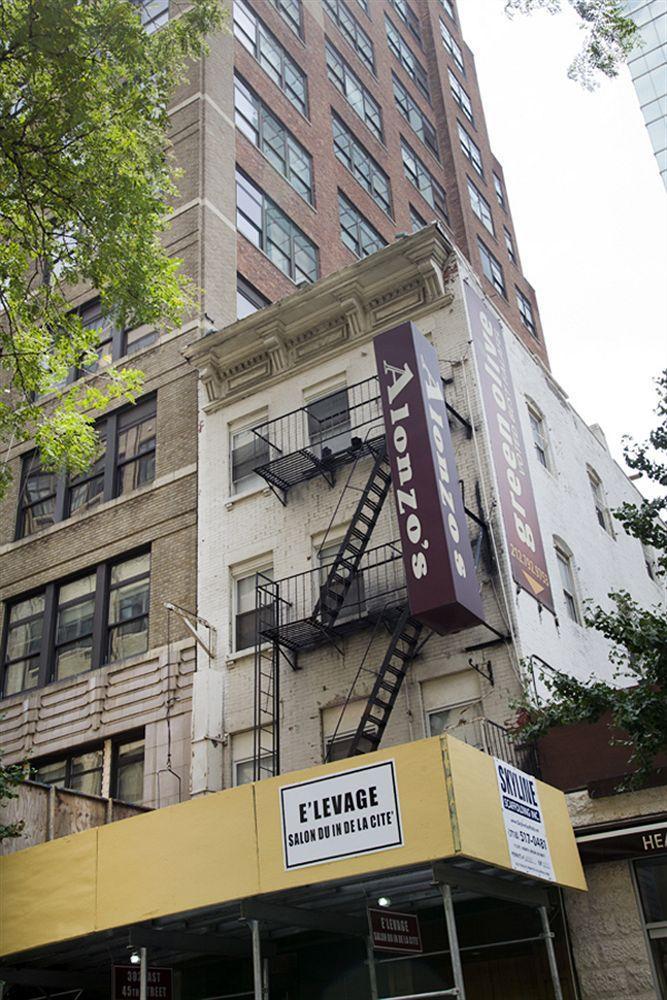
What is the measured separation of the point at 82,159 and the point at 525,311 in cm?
3099

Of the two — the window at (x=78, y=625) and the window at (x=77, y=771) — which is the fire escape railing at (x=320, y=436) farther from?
the window at (x=77, y=771)

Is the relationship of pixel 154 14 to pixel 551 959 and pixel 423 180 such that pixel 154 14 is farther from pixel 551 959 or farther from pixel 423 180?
pixel 551 959

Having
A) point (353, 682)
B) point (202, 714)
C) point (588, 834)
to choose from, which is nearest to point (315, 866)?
point (588, 834)

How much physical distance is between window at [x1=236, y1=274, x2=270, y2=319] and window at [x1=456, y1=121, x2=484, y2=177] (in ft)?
73.4

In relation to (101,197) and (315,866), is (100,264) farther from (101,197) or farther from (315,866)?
(315,866)

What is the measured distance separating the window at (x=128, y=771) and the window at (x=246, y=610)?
2.74 meters

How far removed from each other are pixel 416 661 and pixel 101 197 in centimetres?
869

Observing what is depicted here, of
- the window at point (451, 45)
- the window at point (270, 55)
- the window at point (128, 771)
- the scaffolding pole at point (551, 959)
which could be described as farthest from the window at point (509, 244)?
the scaffolding pole at point (551, 959)

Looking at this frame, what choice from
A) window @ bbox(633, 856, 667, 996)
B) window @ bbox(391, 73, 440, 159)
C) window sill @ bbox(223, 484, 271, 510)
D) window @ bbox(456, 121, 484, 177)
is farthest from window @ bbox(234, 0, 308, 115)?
window @ bbox(633, 856, 667, 996)

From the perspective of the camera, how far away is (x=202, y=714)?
18.4 m

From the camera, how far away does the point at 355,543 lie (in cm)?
1831

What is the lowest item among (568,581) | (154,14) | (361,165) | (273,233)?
(568,581)

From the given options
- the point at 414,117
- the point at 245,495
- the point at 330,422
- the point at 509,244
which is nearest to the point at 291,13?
the point at 414,117

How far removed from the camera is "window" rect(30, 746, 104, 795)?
1994 centimetres
